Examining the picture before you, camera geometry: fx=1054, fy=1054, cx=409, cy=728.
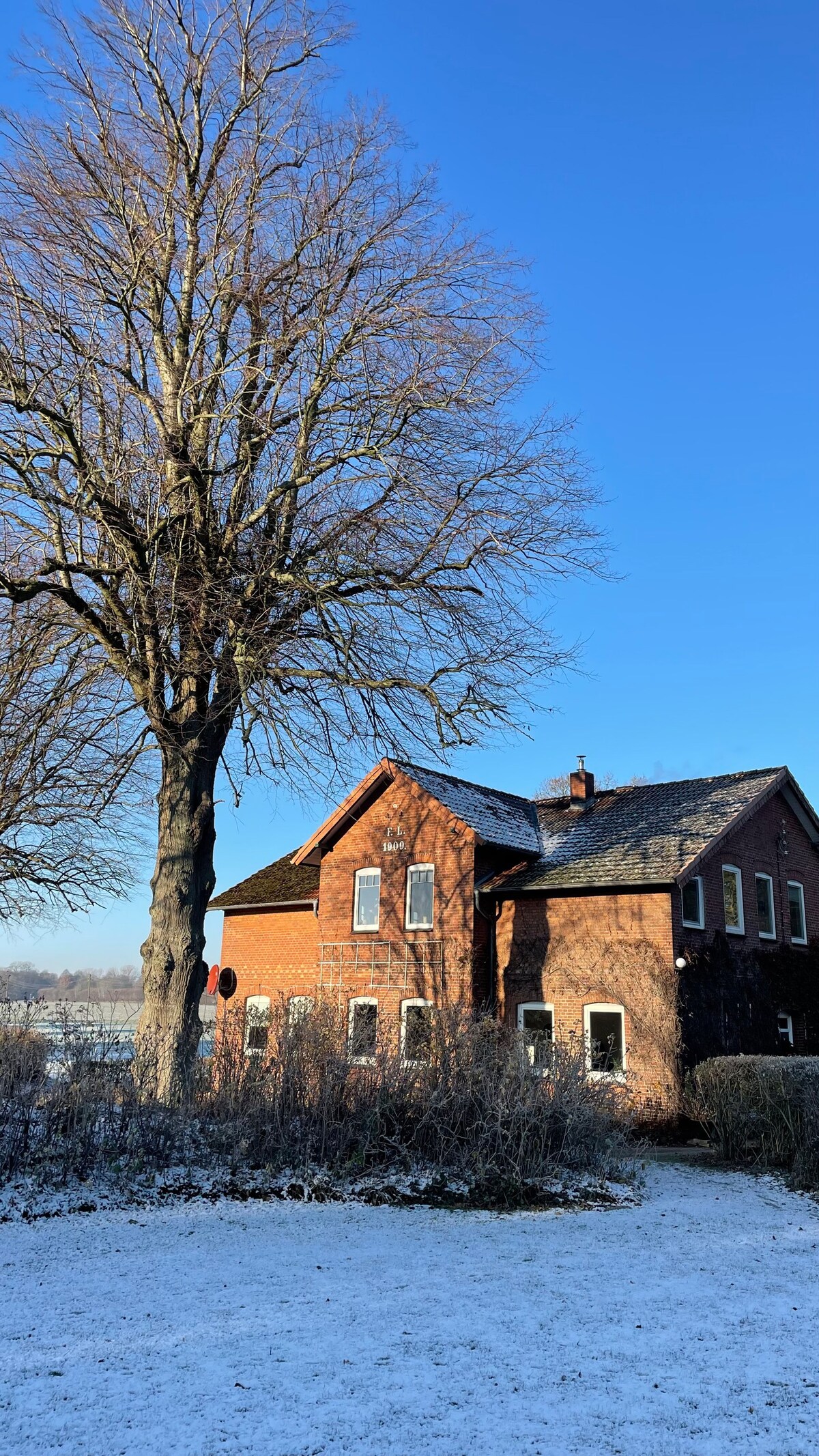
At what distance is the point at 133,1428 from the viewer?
4.75m

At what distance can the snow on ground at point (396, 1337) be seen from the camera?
4887 millimetres

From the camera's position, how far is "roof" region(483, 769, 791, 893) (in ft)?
66.2

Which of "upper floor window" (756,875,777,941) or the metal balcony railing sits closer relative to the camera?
the metal balcony railing

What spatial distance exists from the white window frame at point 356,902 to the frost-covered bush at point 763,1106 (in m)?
9.20

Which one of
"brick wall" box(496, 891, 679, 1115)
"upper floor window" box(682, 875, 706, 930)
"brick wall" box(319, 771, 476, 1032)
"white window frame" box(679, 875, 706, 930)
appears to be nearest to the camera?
"brick wall" box(496, 891, 679, 1115)

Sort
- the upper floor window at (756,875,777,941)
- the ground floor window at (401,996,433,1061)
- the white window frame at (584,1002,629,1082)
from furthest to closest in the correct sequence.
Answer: the upper floor window at (756,875,777,941) → the white window frame at (584,1002,629,1082) → the ground floor window at (401,996,433,1061)

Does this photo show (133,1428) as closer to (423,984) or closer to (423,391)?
(423,391)

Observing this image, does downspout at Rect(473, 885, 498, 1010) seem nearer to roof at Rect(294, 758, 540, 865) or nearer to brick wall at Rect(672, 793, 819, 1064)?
roof at Rect(294, 758, 540, 865)

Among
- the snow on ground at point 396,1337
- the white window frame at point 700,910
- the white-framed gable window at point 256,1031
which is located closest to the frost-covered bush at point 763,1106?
the white window frame at point 700,910

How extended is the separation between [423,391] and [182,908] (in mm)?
7089

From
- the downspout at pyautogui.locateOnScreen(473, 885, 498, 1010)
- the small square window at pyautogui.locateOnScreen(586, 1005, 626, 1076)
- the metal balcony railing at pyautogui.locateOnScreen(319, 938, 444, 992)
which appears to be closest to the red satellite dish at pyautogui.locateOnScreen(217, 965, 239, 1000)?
the metal balcony railing at pyautogui.locateOnScreen(319, 938, 444, 992)

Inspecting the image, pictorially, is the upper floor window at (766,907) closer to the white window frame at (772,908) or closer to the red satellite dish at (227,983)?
the white window frame at (772,908)

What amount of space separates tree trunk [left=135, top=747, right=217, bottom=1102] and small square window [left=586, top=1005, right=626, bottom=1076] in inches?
353

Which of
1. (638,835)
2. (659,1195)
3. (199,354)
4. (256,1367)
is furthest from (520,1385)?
(638,835)
